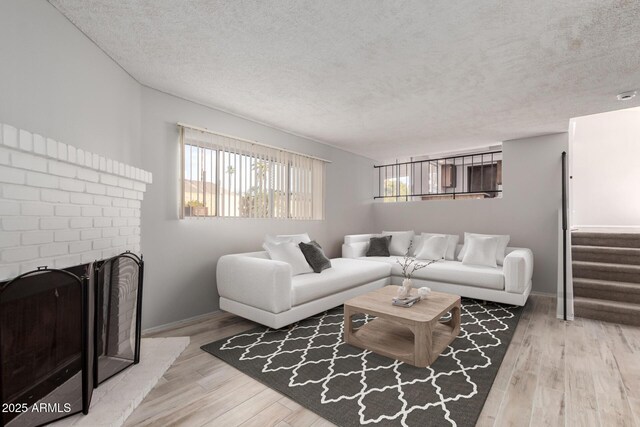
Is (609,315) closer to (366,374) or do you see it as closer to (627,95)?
(627,95)

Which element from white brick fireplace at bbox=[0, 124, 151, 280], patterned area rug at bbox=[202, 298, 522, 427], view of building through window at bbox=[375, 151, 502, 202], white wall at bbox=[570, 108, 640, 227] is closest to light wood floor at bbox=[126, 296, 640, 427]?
patterned area rug at bbox=[202, 298, 522, 427]

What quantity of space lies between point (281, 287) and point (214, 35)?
Answer: 6.99ft

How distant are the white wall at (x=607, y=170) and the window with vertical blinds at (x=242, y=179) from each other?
16.9 feet

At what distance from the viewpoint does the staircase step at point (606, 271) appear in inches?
144

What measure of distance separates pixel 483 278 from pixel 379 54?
297 centimetres

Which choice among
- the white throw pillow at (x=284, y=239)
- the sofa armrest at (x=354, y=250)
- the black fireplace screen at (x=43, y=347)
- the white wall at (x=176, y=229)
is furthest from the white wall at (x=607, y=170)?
the black fireplace screen at (x=43, y=347)

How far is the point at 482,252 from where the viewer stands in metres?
4.25

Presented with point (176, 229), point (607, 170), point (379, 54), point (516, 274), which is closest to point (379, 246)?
point (516, 274)

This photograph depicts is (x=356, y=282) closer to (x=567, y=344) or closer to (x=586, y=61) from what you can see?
(x=567, y=344)

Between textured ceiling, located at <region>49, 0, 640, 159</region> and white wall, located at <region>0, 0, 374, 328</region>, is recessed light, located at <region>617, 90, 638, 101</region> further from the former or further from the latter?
white wall, located at <region>0, 0, 374, 328</region>

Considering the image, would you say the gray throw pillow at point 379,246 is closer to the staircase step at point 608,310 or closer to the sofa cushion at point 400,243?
the sofa cushion at point 400,243

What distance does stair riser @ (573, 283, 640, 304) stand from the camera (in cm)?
342

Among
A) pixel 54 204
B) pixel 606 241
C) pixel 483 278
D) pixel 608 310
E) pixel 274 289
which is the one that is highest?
pixel 54 204

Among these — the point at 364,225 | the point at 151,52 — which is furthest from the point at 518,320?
the point at 151,52
